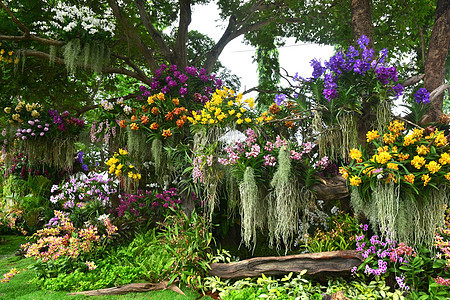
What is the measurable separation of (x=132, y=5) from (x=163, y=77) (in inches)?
110

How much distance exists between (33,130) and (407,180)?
5.16m

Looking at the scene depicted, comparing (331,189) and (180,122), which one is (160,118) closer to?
(180,122)

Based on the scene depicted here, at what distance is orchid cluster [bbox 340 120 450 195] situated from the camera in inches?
108

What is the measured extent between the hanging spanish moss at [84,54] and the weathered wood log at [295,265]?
336cm

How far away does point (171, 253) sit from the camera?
3924mm

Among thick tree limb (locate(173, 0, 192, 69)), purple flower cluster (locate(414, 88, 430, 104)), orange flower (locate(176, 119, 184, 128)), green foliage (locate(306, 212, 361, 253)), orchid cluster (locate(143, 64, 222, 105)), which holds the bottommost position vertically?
green foliage (locate(306, 212, 361, 253))

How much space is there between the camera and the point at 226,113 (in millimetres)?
3775

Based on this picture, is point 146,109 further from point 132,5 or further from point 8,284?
point 132,5

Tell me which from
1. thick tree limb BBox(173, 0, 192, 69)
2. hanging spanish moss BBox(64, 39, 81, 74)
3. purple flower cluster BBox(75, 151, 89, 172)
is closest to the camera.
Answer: hanging spanish moss BBox(64, 39, 81, 74)

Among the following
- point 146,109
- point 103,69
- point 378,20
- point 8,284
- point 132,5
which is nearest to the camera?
point 8,284

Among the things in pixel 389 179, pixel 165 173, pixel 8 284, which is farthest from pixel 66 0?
pixel 389 179

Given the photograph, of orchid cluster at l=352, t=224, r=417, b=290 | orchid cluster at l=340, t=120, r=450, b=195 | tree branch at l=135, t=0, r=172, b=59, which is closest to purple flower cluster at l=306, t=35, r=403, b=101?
orchid cluster at l=340, t=120, r=450, b=195

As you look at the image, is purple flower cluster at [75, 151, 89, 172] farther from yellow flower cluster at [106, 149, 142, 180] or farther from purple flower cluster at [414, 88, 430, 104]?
purple flower cluster at [414, 88, 430, 104]

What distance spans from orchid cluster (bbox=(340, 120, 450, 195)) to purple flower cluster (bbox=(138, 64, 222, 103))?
2635 millimetres
